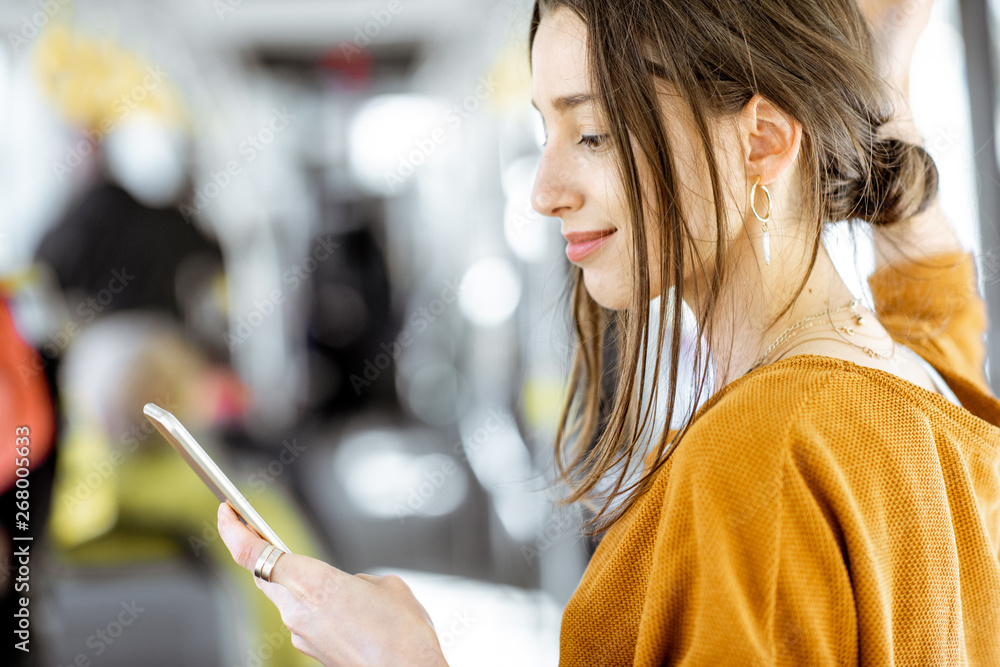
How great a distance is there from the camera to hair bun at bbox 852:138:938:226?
0.74 m

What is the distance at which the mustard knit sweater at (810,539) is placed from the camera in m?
0.47

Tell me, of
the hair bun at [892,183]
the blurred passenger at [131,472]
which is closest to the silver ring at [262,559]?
the hair bun at [892,183]

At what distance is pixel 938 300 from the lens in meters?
0.92

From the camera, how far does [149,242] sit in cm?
182

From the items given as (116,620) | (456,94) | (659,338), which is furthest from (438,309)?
(659,338)

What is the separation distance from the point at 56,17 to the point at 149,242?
54 cm

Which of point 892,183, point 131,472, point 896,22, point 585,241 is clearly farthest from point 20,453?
point 896,22

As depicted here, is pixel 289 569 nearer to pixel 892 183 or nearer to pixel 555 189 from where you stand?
pixel 555 189

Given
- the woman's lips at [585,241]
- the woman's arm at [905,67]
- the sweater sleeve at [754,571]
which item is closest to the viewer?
the sweater sleeve at [754,571]

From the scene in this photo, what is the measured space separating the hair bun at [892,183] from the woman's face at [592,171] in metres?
0.22

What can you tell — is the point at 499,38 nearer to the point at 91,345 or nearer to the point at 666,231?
the point at 91,345

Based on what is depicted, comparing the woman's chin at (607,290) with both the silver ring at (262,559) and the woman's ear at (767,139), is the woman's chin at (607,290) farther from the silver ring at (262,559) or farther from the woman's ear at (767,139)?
the silver ring at (262,559)

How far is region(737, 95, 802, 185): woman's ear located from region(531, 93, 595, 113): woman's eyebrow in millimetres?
131

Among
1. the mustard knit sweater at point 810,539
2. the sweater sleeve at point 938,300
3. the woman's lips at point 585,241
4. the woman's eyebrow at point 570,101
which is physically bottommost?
the sweater sleeve at point 938,300
